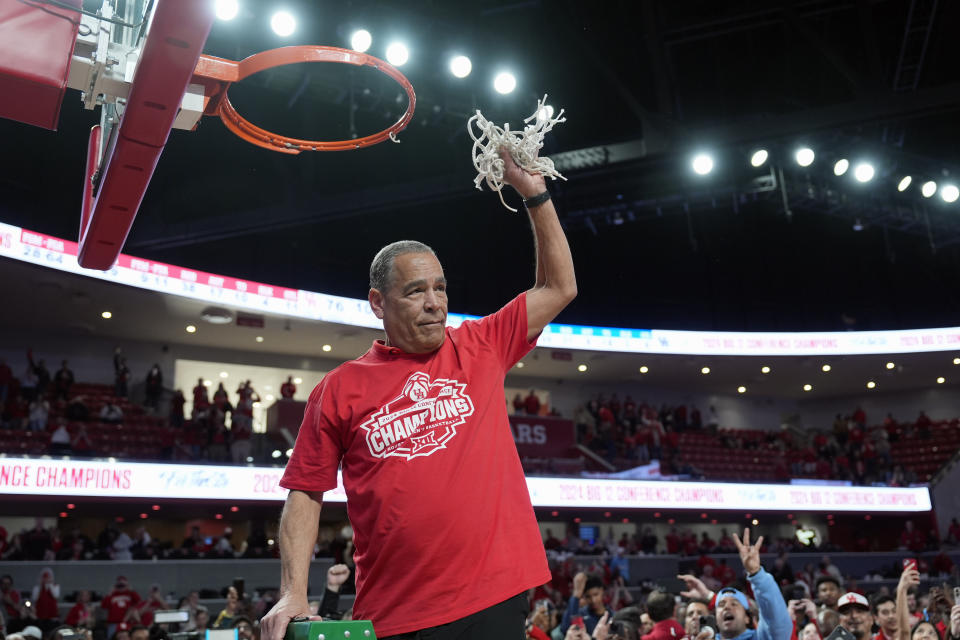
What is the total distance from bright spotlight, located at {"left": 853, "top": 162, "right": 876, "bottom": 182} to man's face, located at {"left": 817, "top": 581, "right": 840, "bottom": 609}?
32.8ft

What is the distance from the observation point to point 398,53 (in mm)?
11930

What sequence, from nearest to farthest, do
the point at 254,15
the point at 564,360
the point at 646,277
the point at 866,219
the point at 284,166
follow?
1. the point at 254,15
2. the point at 284,166
3. the point at 866,219
4. the point at 564,360
5. the point at 646,277

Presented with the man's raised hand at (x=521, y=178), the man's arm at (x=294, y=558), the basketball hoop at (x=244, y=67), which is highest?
the basketball hoop at (x=244, y=67)

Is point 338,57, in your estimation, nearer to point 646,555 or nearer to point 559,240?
point 559,240

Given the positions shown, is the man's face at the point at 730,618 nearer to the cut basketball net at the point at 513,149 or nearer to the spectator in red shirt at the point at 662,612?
the spectator in red shirt at the point at 662,612

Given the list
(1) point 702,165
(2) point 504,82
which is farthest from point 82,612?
(1) point 702,165

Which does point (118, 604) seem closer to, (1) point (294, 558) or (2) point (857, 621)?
(2) point (857, 621)

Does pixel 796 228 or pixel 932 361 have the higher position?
pixel 796 228

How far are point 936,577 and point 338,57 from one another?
18.9 meters

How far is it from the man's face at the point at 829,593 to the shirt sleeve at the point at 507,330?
5543 mm

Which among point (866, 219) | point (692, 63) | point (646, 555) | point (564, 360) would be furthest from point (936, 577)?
point (692, 63)

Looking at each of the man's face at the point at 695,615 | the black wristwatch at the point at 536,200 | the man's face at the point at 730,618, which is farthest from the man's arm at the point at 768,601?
the black wristwatch at the point at 536,200

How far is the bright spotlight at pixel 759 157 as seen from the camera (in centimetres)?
1420

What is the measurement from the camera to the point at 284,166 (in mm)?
15883
